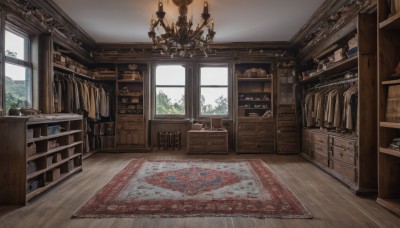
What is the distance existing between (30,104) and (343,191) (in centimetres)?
520

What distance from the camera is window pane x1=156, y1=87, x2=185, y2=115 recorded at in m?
7.25

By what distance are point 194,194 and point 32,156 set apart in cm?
211

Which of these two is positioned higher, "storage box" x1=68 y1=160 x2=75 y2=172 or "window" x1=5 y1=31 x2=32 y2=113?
"window" x1=5 y1=31 x2=32 y2=113

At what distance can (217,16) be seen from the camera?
15.8ft

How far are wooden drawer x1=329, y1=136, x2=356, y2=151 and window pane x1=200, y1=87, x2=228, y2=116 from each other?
3.33 m

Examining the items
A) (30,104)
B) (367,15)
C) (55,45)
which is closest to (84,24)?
(55,45)

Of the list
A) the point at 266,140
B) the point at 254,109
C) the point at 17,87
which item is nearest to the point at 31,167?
the point at 17,87

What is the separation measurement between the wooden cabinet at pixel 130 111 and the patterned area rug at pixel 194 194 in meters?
2.09

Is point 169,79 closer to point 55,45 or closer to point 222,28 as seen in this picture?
point 222,28

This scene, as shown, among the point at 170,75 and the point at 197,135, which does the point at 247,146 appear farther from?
the point at 170,75

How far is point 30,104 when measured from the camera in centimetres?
445

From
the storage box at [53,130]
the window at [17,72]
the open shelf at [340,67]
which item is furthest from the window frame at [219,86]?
the window at [17,72]

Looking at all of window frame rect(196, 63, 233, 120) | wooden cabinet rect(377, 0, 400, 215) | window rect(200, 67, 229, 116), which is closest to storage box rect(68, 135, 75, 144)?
window frame rect(196, 63, 233, 120)

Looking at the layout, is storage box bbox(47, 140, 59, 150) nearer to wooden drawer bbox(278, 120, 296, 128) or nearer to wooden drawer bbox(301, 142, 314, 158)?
wooden drawer bbox(301, 142, 314, 158)
